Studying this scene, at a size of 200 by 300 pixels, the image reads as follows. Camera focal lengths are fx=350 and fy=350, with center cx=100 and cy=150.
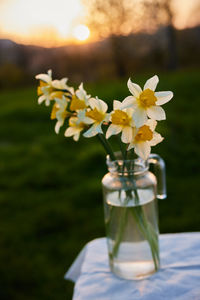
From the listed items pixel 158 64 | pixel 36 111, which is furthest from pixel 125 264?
pixel 158 64

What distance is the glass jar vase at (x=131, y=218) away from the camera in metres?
0.80

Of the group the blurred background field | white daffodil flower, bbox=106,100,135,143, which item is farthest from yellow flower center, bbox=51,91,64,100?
the blurred background field

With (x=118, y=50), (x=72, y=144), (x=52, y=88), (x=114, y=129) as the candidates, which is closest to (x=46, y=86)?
(x=52, y=88)

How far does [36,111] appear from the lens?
17.9 ft

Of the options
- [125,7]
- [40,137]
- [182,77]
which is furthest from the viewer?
[125,7]

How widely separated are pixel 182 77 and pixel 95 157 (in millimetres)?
3961

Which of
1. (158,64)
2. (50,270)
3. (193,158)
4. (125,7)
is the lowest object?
(50,270)

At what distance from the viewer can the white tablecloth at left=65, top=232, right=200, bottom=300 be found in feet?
2.56

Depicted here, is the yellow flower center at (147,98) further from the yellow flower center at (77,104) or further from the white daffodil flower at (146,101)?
the yellow flower center at (77,104)

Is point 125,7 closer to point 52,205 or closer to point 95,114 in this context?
point 52,205

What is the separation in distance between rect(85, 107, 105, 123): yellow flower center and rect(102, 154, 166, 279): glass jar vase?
0.12 meters

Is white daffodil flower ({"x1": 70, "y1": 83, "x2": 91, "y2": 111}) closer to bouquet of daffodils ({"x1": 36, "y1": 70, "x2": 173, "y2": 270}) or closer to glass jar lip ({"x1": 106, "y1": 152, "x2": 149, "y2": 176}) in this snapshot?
bouquet of daffodils ({"x1": 36, "y1": 70, "x2": 173, "y2": 270})

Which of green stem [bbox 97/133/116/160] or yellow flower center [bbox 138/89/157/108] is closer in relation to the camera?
yellow flower center [bbox 138/89/157/108]

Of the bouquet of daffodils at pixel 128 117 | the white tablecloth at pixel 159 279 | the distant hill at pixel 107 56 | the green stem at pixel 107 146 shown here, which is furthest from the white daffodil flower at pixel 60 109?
the distant hill at pixel 107 56
